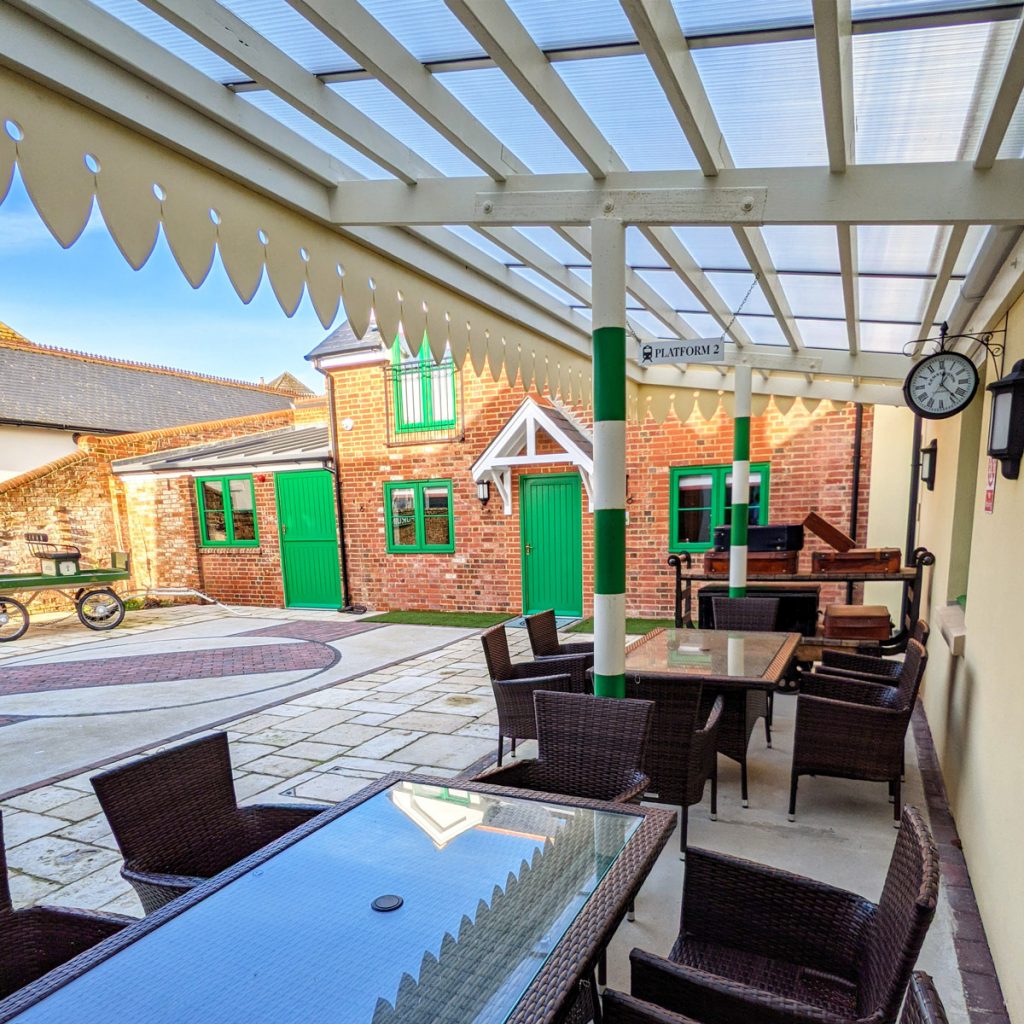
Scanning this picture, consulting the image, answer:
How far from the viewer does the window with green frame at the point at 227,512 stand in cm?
1130

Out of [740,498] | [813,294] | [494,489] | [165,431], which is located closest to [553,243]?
[813,294]

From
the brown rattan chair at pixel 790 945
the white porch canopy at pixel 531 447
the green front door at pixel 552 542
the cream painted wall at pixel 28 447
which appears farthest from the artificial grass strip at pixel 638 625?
the cream painted wall at pixel 28 447

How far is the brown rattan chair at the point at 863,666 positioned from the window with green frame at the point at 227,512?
9.94 metres

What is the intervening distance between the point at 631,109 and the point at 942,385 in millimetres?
2474

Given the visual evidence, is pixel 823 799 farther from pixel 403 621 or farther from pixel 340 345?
pixel 340 345

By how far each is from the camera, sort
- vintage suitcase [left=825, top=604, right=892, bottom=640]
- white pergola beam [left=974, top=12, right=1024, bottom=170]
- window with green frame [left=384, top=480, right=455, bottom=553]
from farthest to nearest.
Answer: window with green frame [left=384, top=480, right=455, bottom=553] < vintage suitcase [left=825, top=604, right=892, bottom=640] < white pergola beam [left=974, top=12, right=1024, bottom=170]

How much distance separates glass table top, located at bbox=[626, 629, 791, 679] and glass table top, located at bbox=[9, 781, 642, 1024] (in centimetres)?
169

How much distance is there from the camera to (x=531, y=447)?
8.56 metres

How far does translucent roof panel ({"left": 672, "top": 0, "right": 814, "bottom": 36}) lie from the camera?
5.09 ft

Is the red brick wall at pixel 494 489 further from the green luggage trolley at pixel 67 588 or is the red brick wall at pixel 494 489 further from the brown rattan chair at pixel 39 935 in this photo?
the brown rattan chair at pixel 39 935

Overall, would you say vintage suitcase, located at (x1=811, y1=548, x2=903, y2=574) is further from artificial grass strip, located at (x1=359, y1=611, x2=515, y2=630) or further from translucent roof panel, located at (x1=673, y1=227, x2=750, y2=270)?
artificial grass strip, located at (x1=359, y1=611, x2=515, y2=630)

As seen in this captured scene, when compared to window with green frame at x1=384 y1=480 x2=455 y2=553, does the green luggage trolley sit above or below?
below

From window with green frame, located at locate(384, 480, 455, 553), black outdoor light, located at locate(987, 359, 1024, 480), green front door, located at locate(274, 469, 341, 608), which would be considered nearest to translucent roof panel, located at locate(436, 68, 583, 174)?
black outdoor light, located at locate(987, 359, 1024, 480)

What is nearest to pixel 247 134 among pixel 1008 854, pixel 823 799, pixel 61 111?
pixel 61 111
